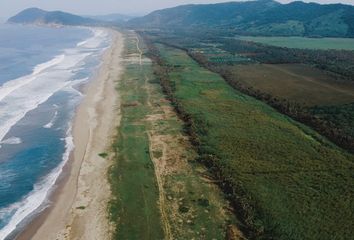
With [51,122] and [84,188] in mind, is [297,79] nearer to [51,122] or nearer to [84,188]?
[51,122]

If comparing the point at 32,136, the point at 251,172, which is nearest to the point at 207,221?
the point at 251,172

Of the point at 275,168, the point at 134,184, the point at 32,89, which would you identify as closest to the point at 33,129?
the point at 134,184

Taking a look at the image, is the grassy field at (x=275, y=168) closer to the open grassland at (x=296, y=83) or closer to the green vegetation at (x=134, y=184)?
the green vegetation at (x=134, y=184)

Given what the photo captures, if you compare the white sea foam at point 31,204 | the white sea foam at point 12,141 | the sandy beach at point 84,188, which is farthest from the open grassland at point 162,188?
the white sea foam at point 12,141

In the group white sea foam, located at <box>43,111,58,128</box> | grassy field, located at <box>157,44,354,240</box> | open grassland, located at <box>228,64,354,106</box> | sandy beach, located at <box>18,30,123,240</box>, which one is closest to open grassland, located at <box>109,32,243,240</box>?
sandy beach, located at <box>18,30,123,240</box>

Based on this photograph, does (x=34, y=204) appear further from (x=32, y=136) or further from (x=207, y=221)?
(x=32, y=136)

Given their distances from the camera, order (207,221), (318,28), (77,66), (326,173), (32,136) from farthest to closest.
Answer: (318,28) < (77,66) < (32,136) < (326,173) < (207,221)

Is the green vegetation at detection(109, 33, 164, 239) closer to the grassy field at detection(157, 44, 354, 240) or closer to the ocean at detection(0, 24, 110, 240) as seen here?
the ocean at detection(0, 24, 110, 240)
